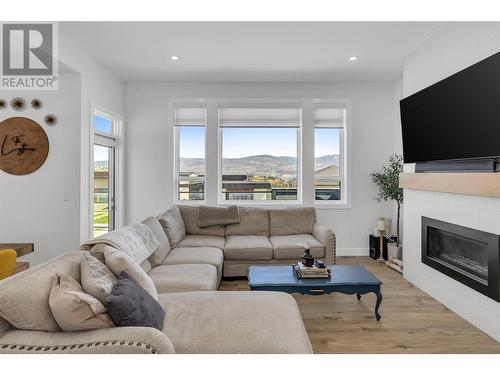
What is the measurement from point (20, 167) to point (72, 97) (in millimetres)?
1013

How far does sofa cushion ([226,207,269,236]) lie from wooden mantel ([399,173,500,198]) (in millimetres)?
1879

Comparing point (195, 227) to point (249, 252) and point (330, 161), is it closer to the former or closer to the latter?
point (249, 252)

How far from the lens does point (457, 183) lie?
2775 mm

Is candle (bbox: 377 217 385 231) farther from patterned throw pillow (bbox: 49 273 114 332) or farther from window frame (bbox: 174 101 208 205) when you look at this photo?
patterned throw pillow (bbox: 49 273 114 332)

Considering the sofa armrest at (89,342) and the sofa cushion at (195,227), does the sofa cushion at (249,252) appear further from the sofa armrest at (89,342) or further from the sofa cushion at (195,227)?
the sofa armrest at (89,342)

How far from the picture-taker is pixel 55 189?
3736mm

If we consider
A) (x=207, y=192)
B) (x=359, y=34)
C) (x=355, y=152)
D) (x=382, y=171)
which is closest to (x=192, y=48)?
(x=359, y=34)

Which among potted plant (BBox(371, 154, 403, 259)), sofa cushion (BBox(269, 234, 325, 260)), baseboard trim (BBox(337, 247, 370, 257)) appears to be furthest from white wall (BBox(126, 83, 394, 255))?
sofa cushion (BBox(269, 234, 325, 260))

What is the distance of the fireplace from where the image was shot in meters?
2.45

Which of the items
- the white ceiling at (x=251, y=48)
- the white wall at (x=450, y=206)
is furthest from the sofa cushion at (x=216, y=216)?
the white wall at (x=450, y=206)

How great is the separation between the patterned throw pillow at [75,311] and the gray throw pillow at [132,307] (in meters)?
A: 0.05

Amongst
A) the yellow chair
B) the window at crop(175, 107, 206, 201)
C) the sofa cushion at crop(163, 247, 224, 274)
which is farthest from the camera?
the window at crop(175, 107, 206, 201)

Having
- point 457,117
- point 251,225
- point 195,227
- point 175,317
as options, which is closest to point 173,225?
point 195,227

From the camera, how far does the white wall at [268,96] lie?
5.07m
